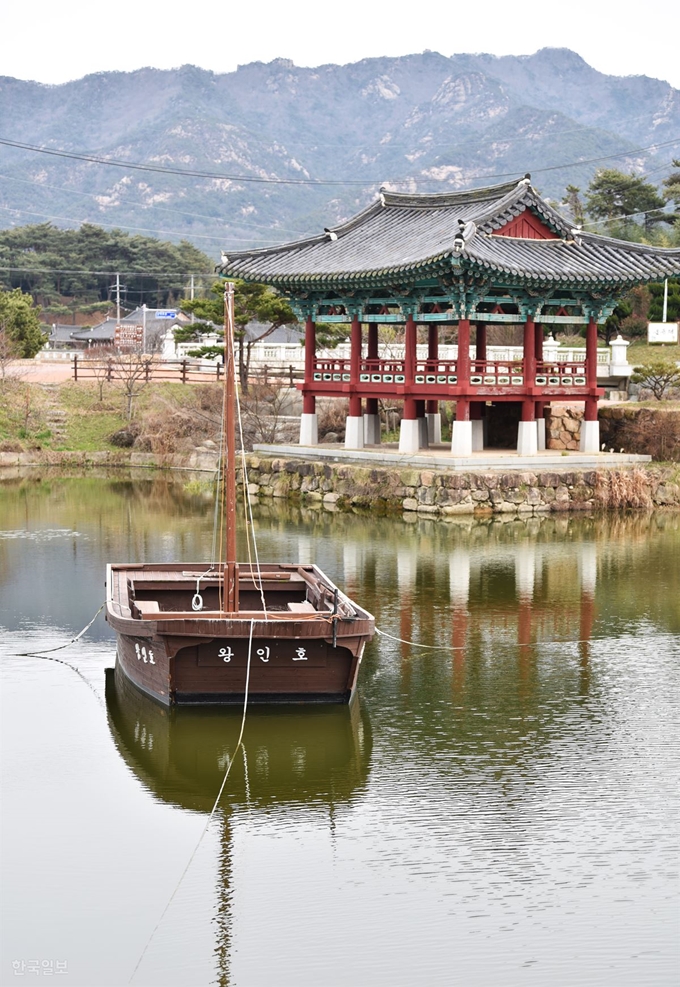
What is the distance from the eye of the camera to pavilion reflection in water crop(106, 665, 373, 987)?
1395 cm

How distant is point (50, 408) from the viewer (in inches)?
1847

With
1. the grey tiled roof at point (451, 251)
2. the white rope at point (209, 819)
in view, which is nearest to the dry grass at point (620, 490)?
the grey tiled roof at point (451, 251)

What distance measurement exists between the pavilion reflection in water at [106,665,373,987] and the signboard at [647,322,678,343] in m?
38.2

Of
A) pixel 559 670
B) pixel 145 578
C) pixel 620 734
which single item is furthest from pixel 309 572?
pixel 620 734

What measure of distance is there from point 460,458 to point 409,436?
8.36 ft

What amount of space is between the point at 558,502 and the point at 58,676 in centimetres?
1875

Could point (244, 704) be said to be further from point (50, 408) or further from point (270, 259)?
point (50, 408)

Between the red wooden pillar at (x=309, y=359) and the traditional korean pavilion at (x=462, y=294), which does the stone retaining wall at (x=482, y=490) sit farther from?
the red wooden pillar at (x=309, y=359)

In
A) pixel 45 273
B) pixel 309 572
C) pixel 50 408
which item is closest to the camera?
pixel 309 572

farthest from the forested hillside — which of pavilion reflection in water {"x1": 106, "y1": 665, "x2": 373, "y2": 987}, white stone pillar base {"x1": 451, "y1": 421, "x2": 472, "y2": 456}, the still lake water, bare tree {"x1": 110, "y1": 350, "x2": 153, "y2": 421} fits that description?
pavilion reflection in water {"x1": 106, "y1": 665, "x2": 373, "y2": 987}

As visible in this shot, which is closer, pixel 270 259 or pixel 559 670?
pixel 559 670

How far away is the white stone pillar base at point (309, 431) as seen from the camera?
1590 inches

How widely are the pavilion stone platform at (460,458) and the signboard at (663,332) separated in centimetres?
1537

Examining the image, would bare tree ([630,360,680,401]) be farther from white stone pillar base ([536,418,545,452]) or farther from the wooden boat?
the wooden boat
